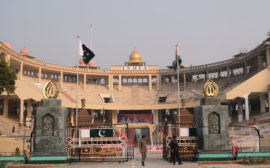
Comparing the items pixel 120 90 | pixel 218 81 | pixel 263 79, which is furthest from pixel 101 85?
pixel 263 79

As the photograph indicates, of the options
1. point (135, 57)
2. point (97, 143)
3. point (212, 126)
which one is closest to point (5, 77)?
point (97, 143)

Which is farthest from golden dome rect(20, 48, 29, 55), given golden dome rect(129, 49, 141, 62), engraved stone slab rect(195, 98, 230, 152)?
engraved stone slab rect(195, 98, 230, 152)

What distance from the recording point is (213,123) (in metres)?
17.7

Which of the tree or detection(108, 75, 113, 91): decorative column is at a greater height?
detection(108, 75, 113, 91): decorative column

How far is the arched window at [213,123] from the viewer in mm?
17594

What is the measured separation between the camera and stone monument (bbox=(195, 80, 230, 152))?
1744cm

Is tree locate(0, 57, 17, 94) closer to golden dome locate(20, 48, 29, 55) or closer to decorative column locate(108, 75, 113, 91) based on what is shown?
golden dome locate(20, 48, 29, 55)

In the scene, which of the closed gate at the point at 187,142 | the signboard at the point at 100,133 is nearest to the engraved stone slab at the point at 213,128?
the closed gate at the point at 187,142

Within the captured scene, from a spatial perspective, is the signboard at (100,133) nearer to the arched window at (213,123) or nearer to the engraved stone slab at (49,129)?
the engraved stone slab at (49,129)

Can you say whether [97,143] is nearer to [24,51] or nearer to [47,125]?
[47,125]

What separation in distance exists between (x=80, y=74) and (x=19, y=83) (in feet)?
79.6

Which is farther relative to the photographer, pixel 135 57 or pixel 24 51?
pixel 135 57

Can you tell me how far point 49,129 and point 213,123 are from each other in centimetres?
881

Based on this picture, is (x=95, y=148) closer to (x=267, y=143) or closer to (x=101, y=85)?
(x=267, y=143)
